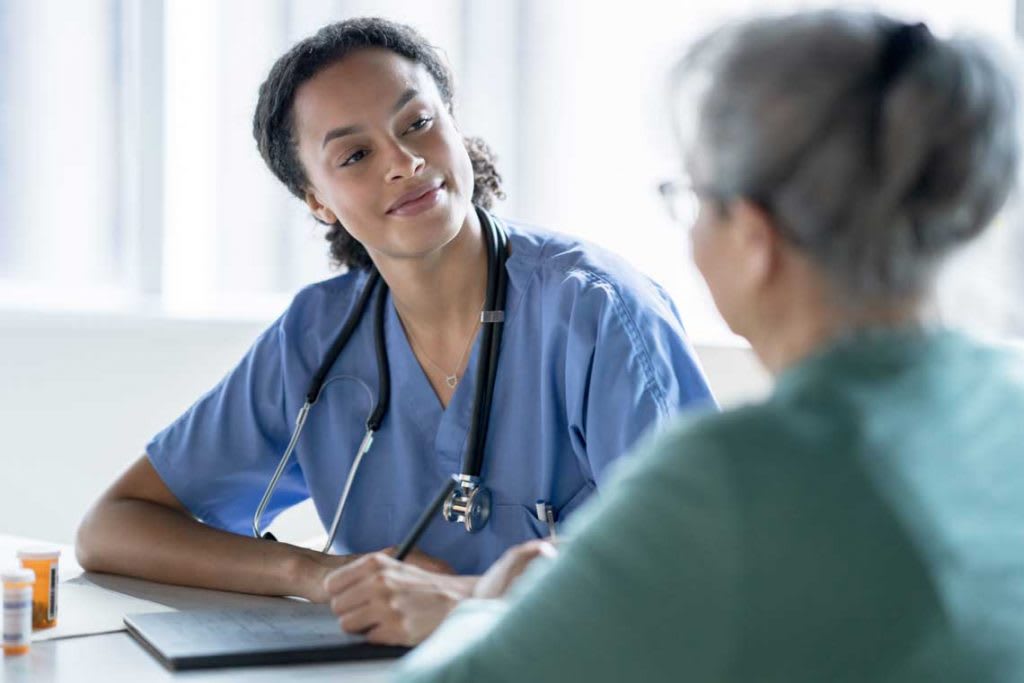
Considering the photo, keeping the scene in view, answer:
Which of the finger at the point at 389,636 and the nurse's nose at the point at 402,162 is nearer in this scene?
the finger at the point at 389,636

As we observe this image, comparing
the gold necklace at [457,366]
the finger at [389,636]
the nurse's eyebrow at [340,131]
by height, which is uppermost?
the nurse's eyebrow at [340,131]

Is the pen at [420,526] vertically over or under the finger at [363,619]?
over

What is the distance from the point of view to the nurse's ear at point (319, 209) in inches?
77.2

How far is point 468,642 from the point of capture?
88 centimetres

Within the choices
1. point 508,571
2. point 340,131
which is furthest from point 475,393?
point 508,571

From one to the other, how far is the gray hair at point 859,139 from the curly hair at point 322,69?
1033 mm

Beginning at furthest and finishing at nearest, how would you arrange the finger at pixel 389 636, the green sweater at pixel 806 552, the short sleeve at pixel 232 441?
the short sleeve at pixel 232 441 < the finger at pixel 389 636 < the green sweater at pixel 806 552

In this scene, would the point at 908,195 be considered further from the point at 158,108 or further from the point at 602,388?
the point at 158,108

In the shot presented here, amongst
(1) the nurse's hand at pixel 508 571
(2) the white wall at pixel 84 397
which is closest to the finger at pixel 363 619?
(1) the nurse's hand at pixel 508 571

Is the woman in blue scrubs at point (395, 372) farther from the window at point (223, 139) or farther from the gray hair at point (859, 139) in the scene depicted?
the window at point (223, 139)

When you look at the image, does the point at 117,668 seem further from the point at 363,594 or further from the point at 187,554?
the point at 187,554

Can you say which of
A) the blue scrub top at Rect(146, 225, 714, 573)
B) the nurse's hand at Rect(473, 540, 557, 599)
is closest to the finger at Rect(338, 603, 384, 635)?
the nurse's hand at Rect(473, 540, 557, 599)

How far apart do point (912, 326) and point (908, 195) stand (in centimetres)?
9

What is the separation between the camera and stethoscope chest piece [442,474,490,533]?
1.65m
